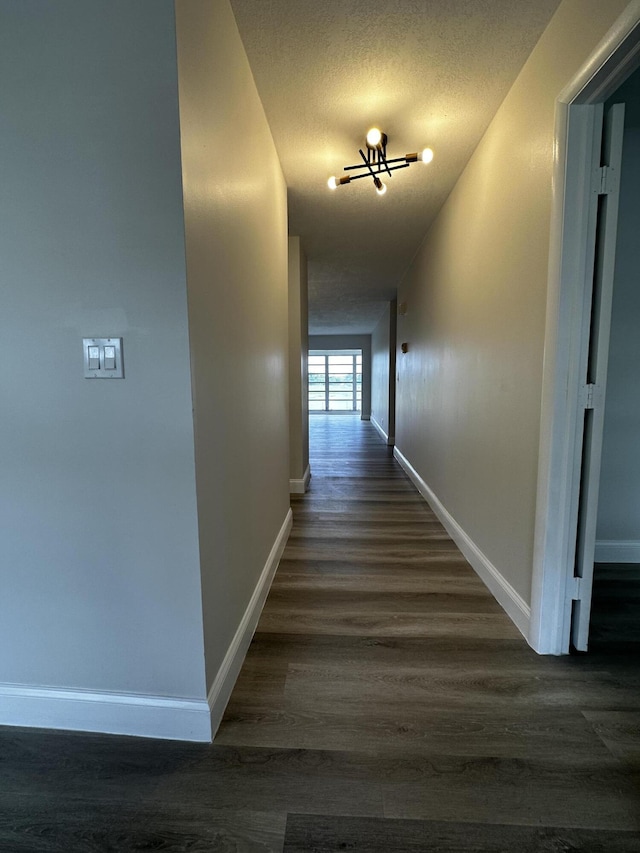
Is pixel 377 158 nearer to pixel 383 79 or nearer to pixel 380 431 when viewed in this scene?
pixel 383 79

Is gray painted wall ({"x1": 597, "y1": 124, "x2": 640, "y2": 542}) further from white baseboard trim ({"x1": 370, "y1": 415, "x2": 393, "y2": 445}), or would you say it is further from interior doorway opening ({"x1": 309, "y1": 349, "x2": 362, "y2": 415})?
interior doorway opening ({"x1": 309, "y1": 349, "x2": 362, "y2": 415})

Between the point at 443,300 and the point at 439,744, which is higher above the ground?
the point at 443,300

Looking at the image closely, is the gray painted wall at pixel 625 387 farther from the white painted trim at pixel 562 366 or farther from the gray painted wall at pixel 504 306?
the white painted trim at pixel 562 366

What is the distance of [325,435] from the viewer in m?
8.22

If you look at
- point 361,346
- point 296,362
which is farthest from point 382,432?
point 296,362

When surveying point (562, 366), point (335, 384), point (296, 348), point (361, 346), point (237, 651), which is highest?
point (361, 346)

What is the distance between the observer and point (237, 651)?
1.54 meters

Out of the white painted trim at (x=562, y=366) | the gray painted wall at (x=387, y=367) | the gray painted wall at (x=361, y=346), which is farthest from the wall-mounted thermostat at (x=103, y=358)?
the gray painted wall at (x=361, y=346)

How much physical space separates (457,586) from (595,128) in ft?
7.26

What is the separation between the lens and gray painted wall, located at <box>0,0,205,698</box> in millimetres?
1046

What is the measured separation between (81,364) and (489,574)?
223cm

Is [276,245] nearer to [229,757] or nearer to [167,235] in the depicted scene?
[167,235]

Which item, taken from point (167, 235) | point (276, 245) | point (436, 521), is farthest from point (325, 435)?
point (167, 235)

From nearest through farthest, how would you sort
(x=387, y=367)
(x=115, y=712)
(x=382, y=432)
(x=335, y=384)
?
(x=115, y=712), (x=387, y=367), (x=382, y=432), (x=335, y=384)
